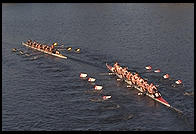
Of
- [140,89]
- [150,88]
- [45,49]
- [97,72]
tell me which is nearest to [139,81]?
[140,89]

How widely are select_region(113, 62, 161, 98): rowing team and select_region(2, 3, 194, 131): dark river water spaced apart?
5.64 feet

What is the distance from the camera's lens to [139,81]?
2778 inches

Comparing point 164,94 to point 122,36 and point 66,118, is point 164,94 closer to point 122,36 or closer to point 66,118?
point 66,118

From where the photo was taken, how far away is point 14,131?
58625mm

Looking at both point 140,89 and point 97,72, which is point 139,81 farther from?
point 97,72

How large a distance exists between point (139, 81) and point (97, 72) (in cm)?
1390

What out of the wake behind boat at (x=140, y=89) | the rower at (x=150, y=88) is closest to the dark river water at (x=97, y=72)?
the wake behind boat at (x=140, y=89)

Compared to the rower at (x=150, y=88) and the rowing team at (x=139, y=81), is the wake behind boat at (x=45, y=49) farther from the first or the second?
the rower at (x=150, y=88)

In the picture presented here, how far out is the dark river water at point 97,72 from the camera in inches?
2382

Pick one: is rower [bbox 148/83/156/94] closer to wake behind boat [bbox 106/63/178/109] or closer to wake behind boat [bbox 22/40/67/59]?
wake behind boat [bbox 106/63/178/109]

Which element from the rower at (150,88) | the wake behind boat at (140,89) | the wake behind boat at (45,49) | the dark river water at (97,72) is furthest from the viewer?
the wake behind boat at (45,49)

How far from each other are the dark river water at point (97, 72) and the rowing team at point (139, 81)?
1.72 meters

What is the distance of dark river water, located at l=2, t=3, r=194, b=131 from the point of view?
60.5 meters

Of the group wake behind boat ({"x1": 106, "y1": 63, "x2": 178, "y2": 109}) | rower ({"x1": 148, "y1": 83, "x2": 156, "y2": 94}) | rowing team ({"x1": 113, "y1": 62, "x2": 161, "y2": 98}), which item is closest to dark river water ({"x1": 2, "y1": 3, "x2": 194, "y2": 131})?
wake behind boat ({"x1": 106, "y1": 63, "x2": 178, "y2": 109})
